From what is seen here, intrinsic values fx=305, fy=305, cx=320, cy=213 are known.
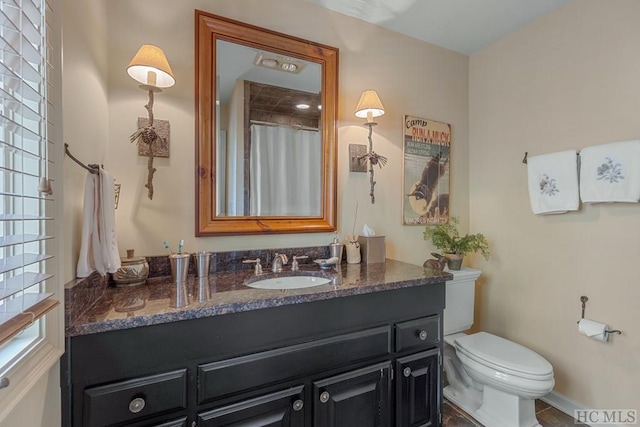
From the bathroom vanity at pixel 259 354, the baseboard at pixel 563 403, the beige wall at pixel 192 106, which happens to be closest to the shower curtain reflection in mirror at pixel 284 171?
the beige wall at pixel 192 106

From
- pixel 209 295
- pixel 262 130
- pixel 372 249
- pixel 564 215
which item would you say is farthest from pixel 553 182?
pixel 209 295

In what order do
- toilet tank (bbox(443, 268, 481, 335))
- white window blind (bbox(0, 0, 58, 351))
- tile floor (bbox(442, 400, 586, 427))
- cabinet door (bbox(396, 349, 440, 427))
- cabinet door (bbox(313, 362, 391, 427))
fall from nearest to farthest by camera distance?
white window blind (bbox(0, 0, 58, 351))
cabinet door (bbox(313, 362, 391, 427))
cabinet door (bbox(396, 349, 440, 427))
tile floor (bbox(442, 400, 586, 427))
toilet tank (bbox(443, 268, 481, 335))

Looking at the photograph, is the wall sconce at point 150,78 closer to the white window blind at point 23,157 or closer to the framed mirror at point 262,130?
the framed mirror at point 262,130

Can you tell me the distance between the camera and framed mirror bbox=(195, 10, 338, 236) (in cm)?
155

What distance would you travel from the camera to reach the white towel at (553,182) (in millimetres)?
1756

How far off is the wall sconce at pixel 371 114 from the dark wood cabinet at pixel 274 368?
0.87m

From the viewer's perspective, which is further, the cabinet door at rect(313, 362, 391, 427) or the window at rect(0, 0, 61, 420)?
the cabinet door at rect(313, 362, 391, 427)

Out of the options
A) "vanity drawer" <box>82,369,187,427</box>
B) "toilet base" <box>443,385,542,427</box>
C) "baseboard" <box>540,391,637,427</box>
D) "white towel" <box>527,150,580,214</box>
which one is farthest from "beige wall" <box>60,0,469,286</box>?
"baseboard" <box>540,391,637,427</box>

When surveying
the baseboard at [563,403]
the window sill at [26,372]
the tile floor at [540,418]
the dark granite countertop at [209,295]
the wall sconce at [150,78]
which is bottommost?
the tile floor at [540,418]

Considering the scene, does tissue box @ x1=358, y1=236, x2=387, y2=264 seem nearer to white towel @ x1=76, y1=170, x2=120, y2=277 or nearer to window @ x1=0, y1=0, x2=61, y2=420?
white towel @ x1=76, y1=170, x2=120, y2=277

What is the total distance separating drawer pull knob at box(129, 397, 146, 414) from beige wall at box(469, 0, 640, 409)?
2.23 metres

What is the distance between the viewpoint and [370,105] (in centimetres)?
179

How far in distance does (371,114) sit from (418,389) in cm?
150

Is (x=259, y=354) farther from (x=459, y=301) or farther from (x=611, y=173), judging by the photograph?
(x=611, y=173)
